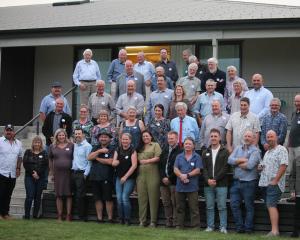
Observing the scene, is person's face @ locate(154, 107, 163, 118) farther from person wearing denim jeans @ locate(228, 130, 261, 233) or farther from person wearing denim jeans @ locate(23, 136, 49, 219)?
person wearing denim jeans @ locate(23, 136, 49, 219)

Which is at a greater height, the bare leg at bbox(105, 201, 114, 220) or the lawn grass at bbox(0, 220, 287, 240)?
the bare leg at bbox(105, 201, 114, 220)

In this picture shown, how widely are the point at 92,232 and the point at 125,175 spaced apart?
148 centimetres

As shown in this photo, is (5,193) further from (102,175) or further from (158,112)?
(158,112)

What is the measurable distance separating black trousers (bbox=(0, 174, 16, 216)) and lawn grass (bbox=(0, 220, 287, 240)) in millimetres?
900

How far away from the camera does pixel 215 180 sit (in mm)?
11109

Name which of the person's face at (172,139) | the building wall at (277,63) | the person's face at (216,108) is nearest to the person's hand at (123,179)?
the person's face at (172,139)

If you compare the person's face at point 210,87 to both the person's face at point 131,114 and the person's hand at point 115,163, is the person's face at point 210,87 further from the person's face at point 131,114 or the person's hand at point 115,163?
the person's hand at point 115,163

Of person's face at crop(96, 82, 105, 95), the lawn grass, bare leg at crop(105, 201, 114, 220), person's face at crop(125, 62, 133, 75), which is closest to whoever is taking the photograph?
the lawn grass

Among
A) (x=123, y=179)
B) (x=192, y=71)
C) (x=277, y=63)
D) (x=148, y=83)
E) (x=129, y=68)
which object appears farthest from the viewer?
(x=277, y=63)

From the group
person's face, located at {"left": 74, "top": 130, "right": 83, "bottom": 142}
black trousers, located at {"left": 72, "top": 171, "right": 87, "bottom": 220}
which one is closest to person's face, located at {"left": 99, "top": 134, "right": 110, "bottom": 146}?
person's face, located at {"left": 74, "top": 130, "right": 83, "bottom": 142}

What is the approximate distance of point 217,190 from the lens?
11133 mm

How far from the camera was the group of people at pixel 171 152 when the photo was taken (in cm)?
1104

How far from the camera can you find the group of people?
36.2 ft

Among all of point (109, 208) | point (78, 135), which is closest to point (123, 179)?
point (109, 208)
